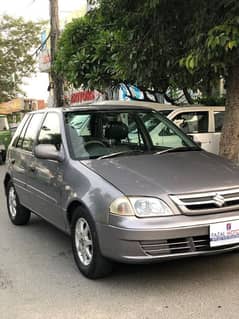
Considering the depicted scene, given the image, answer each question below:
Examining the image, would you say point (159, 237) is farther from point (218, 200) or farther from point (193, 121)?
point (193, 121)

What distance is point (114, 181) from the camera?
14.4ft

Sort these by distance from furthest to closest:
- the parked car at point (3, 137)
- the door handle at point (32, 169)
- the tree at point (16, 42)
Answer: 1. the tree at point (16, 42)
2. the parked car at point (3, 137)
3. the door handle at point (32, 169)

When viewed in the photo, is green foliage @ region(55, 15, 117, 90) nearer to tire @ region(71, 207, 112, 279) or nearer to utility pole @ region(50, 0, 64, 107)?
utility pole @ region(50, 0, 64, 107)

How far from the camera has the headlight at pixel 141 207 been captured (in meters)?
4.10

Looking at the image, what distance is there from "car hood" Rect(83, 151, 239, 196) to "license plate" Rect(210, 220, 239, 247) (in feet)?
1.10

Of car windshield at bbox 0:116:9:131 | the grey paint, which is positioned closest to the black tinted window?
the grey paint

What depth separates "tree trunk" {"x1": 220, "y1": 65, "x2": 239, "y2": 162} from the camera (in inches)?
268

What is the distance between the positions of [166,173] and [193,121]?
21.0ft

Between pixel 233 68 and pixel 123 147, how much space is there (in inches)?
88.0

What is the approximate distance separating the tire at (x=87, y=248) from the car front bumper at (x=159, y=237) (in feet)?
0.87

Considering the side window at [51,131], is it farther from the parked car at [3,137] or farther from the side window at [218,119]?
the parked car at [3,137]

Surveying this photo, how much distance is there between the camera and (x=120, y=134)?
5680 mm

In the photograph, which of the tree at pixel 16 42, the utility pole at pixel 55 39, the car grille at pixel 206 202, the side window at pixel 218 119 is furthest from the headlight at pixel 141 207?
the tree at pixel 16 42

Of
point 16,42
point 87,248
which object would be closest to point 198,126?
point 87,248
